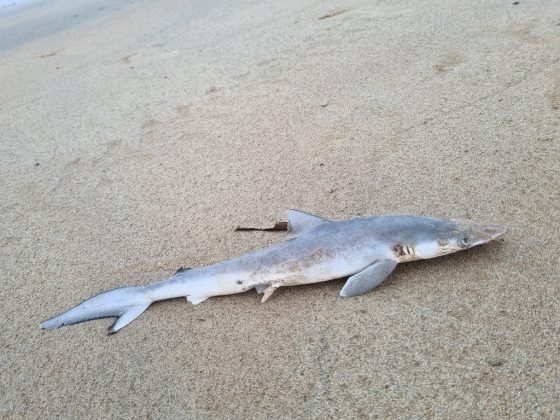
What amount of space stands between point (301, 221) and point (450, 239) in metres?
0.73

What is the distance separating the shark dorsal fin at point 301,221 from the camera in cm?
245

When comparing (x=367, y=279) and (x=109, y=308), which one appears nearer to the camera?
(x=367, y=279)

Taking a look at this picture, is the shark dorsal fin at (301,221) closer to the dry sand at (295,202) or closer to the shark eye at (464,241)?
the dry sand at (295,202)

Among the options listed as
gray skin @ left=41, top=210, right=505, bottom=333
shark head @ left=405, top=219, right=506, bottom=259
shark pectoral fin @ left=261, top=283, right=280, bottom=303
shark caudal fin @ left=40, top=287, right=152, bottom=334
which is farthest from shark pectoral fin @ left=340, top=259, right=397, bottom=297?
shark caudal fin @ left=40, top=287, right=152, bottom=334

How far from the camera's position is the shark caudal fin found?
2395 millimetres

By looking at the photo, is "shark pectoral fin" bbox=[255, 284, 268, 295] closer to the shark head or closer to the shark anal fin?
the shark anal fin

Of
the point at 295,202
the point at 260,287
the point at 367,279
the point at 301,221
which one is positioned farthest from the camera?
the point at 295,202

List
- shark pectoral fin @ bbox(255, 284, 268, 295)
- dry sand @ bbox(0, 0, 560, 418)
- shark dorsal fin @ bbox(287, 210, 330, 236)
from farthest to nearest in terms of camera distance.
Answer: shark dorsal fin @ bbox(287, 210, 330, 236) → shark pectoral fin @ bbox(255, 284, 268, 295) → dry sand @ bbox(0, 0, 560, 418)

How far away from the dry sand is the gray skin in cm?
8

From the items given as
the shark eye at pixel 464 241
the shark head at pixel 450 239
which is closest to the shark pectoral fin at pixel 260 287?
the shark head at pixel 450 239

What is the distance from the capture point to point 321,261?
7.43ft

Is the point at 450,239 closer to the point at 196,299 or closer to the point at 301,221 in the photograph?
the point at 301,221

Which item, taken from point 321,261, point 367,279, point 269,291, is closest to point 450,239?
point 367,279

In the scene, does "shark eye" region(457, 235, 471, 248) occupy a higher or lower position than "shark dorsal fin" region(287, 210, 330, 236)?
lower
